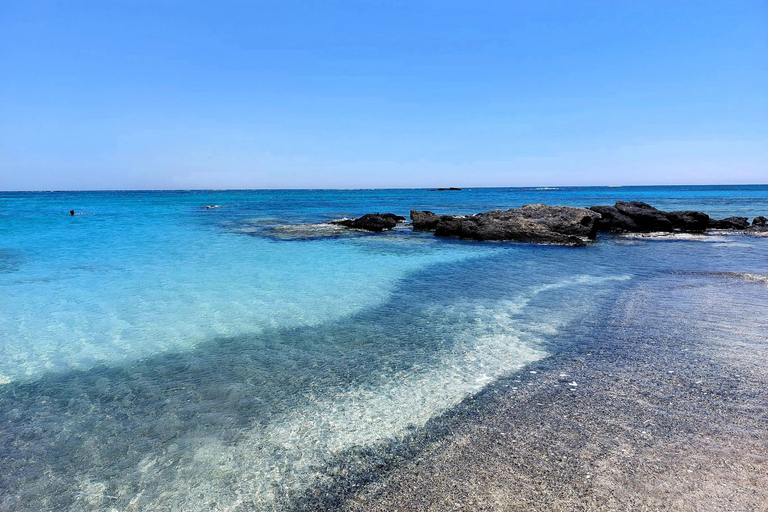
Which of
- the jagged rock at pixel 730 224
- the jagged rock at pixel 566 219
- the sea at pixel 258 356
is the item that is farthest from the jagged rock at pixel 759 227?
the sea at pixel 258 356

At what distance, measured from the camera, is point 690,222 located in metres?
28.2

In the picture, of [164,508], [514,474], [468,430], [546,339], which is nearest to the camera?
[164,508]

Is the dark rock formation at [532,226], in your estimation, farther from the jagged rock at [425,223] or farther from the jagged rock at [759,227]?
the jagged rock at [759,227]

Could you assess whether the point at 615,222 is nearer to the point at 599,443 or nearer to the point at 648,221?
the point at 648,221

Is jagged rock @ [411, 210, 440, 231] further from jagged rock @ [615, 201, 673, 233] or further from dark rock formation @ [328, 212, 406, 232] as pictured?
jagged rock @ [615, 201, 673, 233]

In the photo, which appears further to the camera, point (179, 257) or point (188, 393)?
point (179, 257)

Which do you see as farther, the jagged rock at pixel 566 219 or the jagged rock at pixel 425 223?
the jagged rock at pixel 425 223

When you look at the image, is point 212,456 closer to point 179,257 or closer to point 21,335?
point 21,335

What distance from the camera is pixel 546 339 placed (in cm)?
790

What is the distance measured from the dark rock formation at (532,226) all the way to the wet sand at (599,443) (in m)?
16.6

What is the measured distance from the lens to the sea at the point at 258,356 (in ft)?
13.8

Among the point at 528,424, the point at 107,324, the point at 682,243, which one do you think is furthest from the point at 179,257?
the point at 682,243

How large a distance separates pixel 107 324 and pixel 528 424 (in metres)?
8.80

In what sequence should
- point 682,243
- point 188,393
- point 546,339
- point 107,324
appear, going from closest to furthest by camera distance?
point 188,393 < point 546,339 < point 107,324 < point 682,243
